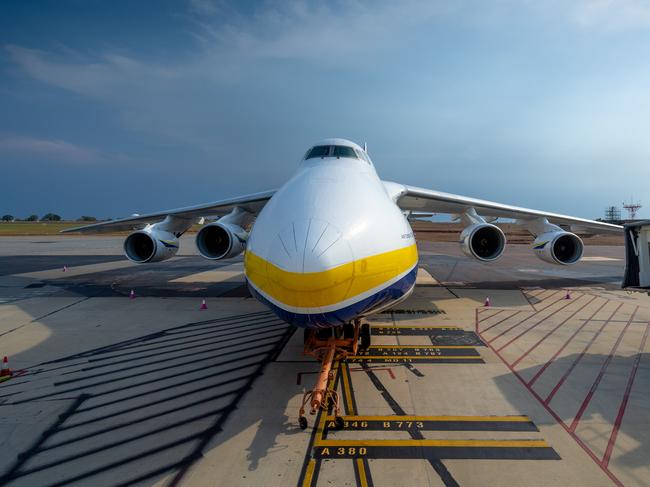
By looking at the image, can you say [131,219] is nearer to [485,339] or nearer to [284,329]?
[284,329]

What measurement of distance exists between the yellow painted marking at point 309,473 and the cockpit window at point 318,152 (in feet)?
18.5

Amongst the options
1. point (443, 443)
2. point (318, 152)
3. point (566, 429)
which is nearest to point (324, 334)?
point (443, 443)

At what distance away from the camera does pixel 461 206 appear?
12.6 metres

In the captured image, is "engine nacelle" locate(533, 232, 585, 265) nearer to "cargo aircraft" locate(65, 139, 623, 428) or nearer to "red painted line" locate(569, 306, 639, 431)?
"red painted line" locate(569, 306, 639, 431)

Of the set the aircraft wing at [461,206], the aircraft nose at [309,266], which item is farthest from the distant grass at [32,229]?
the aircraft nose at [309,266]

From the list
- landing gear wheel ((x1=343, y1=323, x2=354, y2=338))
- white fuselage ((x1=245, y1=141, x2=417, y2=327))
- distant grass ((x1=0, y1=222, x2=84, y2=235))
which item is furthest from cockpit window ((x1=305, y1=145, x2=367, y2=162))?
distant grass ((x1=0, y1=222, x2=84, y2=235))

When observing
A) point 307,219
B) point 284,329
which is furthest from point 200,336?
point 307,219

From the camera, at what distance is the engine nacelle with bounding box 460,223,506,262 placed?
10164 mm

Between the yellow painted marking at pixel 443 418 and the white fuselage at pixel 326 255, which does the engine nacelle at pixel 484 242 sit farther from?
the yellow painted marking at pixel 443 418

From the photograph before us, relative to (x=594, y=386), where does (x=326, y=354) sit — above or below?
above

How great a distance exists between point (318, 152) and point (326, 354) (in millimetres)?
4374

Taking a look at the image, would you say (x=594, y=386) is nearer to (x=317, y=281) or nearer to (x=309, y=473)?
(x=309, y=473)

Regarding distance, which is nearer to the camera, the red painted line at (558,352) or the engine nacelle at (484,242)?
the red painted line at (558,352)

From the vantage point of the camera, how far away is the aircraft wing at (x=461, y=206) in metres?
11.2
